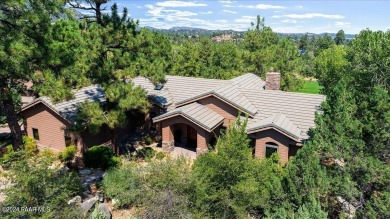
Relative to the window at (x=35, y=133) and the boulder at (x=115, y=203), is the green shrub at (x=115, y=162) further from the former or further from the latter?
the window at (x=35, y=133)

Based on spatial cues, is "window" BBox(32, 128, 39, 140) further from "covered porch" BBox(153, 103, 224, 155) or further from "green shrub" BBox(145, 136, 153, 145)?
"covered porch" BBox(153, 103, 224, 155)

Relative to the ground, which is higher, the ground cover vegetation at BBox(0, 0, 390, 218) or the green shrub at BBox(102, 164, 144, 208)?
the ground cover vegetation at BBox(0, 0, 390, 218)

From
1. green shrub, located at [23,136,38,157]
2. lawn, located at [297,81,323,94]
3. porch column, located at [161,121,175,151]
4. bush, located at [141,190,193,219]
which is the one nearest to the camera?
bush, located at [141,190,193,219]

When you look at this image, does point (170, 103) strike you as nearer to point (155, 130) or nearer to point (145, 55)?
point (155, 130)

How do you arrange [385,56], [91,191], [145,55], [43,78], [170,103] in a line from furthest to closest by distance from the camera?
[170,103] → [145,55] → [91,191] → [385,56] → [43,78]

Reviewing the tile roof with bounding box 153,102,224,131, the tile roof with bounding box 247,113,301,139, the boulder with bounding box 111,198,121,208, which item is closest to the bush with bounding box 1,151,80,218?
the boulder with bounding box 111,198,121,208

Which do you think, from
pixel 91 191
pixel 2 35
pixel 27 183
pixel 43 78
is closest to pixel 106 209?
pixel 91 191
